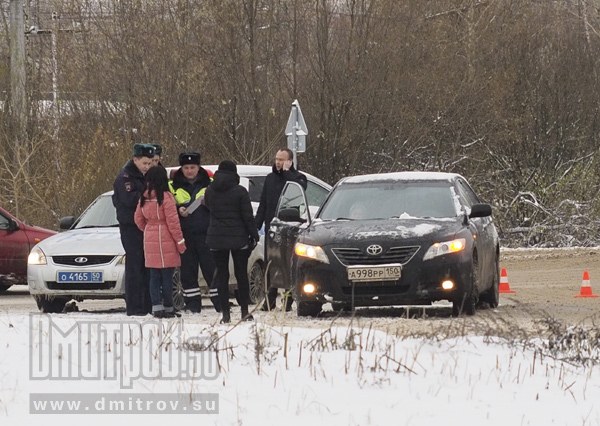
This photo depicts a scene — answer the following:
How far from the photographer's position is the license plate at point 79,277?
17438 millimetres

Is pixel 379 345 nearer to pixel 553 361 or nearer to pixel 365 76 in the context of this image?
pixel 553 361

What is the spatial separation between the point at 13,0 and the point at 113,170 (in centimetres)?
431

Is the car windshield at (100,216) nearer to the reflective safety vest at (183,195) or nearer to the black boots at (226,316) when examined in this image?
the reflective safety vest at (183,195)

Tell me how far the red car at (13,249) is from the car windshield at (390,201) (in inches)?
271

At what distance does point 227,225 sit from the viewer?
14477mm

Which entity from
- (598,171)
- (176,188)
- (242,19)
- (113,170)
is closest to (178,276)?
(176,188)

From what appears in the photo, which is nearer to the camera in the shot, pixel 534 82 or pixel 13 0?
pixel 13 0

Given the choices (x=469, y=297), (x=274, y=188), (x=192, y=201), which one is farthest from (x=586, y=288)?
(x=192, y=201)

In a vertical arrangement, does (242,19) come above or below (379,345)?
above

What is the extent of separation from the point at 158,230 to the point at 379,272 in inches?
84.7

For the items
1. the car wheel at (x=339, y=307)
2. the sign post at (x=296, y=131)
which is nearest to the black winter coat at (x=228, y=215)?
the car wheel at (x=339, y=307)

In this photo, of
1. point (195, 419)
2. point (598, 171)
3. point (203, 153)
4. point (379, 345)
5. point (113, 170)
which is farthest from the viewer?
point (203, 153)

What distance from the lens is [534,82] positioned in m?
37.8

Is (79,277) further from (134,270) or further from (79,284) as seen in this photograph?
(134,270)
